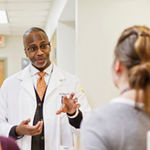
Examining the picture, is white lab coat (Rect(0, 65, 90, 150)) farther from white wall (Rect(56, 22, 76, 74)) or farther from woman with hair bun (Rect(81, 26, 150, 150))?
white wall (Rect(56, 22, 76, 74))

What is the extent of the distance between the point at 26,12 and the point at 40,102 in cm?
398

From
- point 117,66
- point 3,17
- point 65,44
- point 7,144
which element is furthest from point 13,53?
point 117,66

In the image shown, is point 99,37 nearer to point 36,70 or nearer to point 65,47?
point 36,70

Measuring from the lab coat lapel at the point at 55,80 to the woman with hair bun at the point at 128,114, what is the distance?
40.9 inches

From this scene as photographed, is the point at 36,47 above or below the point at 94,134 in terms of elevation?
above

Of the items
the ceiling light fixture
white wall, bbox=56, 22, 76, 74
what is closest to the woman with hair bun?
white wall, bbox=56, 22, 76, 74

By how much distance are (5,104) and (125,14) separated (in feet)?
5.08

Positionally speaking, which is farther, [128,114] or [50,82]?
[50,82]

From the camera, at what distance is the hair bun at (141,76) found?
2.97ft

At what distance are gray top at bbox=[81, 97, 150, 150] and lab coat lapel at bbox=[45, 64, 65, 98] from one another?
1046mm

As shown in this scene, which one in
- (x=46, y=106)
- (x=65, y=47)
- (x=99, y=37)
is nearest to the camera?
(x=46, y=106)

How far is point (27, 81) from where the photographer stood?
6.63 ft

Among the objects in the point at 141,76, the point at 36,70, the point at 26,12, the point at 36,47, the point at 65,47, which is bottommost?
the point at 141,76

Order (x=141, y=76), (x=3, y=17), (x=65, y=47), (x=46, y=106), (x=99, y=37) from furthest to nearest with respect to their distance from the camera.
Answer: (x=3, y=17)
(x=65, y=47)
(x=99, y=37)
(x=46, y=106)
(x=141, y=76)
